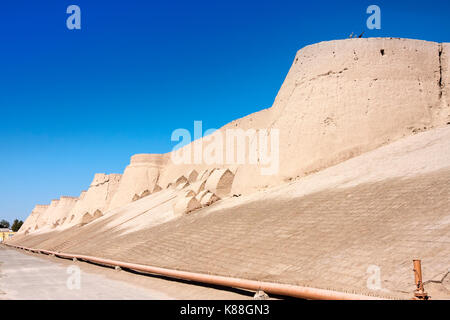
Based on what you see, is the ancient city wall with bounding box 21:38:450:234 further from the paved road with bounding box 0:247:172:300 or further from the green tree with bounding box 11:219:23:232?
the green tree with bounding box 11:219:23:232

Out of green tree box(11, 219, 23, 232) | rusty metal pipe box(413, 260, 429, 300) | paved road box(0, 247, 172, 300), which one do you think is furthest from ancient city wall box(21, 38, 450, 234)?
green tree box(11, 219, 23, 232)

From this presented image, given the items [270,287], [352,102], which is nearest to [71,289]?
[270,287]

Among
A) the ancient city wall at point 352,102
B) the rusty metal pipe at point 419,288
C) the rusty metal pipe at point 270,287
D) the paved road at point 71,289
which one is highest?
the ancient city wall at point 352,102

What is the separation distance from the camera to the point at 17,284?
828 centimetres

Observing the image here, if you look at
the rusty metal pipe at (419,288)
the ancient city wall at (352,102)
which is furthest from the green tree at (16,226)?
the rusty metal pipe at (419,288)

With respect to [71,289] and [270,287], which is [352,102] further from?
[71,289]

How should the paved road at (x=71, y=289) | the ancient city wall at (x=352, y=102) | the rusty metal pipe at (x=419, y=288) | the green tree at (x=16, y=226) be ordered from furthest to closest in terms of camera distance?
1. the green tree at (x=16, y=226)
2. the ancient city wall at (x=352, y=102)
3. the paved road at (x=71, y=289)
4. the rusty metal pipe at (x=419, y=288)

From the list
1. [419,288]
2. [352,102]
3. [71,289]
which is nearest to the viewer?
[419,288]

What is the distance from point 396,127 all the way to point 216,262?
891 cm

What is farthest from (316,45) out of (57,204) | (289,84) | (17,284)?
(57,204)

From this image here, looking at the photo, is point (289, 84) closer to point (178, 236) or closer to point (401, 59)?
point (401, 59)

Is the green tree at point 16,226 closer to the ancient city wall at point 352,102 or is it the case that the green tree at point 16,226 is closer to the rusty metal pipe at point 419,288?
the ancient city wall at point 352,102
